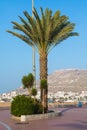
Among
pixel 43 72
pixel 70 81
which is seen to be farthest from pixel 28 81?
pixel 70 81

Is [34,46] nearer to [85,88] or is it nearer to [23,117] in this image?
[23,117]

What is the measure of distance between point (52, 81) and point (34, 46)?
112742 millimetres

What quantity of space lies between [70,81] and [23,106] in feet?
363

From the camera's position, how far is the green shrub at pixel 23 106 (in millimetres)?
27281

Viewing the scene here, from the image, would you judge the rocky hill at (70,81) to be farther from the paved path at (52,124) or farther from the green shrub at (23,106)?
the paved path at (52,124)

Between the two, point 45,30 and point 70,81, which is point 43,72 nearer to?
point 45,30

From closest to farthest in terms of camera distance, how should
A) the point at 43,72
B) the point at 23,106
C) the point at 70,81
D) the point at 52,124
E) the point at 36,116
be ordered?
the point at 52,124
the point at 36,116
the point at 23,106
the point at 43,72
the point at 70,81

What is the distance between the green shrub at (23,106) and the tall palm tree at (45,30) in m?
2.13

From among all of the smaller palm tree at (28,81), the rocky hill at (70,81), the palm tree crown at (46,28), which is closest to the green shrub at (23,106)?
the smaller palm tree at (28,81)

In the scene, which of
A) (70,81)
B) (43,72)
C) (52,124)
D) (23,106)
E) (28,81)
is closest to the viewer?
(52,124)

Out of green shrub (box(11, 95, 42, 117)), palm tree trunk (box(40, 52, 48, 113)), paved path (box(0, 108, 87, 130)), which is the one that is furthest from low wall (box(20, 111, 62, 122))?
palm tree trunk (box(40, 52, 48, 113))

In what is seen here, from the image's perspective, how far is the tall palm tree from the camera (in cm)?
3031

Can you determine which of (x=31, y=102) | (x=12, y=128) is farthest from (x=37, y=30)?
(x=12, y=128)

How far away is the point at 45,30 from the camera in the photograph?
30484 millimetres
